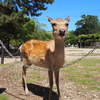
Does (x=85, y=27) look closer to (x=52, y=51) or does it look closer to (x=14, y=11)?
(x=14, y=11)

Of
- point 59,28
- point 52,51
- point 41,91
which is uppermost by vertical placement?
point 59,28

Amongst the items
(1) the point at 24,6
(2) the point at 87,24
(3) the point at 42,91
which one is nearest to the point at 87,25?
(2) the point at 87,24

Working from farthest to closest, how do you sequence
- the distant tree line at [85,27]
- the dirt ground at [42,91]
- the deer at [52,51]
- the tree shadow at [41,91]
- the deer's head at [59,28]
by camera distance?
the distant tree line at [85,27] → the tree shadow at [41,91] → the dirt ground at [42,91] → the deer at [52,51] → the deer's head at [59,28]

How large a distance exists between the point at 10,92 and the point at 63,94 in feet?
5.75

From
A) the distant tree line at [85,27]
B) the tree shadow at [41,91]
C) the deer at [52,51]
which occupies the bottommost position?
the tree shadow at [41,91]

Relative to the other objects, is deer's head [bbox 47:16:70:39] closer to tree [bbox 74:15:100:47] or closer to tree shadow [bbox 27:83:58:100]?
tree shadow [bbox 27:83:58:100]

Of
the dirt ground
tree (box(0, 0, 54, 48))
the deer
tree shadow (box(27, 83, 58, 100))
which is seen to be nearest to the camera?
the deer

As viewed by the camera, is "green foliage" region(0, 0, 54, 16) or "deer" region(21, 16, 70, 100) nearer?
"deer" region(21, 16, 70, 100)

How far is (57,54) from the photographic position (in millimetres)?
3174

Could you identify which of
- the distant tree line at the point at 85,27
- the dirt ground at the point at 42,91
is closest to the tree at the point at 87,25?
the distant tree line at the point at 85,27

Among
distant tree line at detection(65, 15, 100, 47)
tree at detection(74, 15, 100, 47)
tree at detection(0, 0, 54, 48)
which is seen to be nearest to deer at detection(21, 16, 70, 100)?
tree at detection(0, 0, 54, 48)

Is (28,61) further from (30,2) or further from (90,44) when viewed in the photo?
(90,44)

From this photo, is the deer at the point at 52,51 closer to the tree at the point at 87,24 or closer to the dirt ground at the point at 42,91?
the dirt ground at the point at 42,91

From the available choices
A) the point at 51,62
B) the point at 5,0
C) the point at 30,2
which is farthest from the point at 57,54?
the point at 30,2
